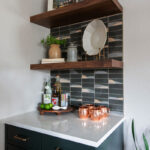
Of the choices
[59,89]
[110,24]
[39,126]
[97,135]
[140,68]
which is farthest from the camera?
[59,89]

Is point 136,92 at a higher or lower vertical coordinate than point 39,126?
higher

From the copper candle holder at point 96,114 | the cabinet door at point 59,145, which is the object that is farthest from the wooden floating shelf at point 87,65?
the cabinet door at point 59,145

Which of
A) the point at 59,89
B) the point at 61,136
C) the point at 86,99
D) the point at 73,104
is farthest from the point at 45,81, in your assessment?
the point at 61,136

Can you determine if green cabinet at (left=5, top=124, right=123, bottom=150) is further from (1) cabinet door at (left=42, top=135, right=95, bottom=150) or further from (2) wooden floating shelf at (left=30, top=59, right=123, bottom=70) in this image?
(2) wooden floating shelf at (left=30, top=59, right=123, bottom=70)

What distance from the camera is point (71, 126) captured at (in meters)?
1.09

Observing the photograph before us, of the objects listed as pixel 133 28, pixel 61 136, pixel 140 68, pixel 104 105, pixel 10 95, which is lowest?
pixel 61 136

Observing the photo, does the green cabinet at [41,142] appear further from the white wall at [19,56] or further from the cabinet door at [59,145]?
the white wall at [19,56]

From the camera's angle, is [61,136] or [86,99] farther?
[86,99]

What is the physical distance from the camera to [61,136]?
96 centimetres

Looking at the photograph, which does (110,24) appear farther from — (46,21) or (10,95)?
(10,95)

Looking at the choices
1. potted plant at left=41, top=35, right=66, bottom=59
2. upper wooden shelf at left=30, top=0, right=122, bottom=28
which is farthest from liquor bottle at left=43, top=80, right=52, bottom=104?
upper wooden shelf at left=30, top=0, right=122, bottom=28

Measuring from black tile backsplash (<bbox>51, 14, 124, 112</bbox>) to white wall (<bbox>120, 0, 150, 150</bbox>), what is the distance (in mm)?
60

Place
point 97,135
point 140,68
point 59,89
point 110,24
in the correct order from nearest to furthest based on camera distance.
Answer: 1. point 97,135
2. point 140,68
3. point 110,24
4. point 59,89

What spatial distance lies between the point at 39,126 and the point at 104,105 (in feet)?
2.05
